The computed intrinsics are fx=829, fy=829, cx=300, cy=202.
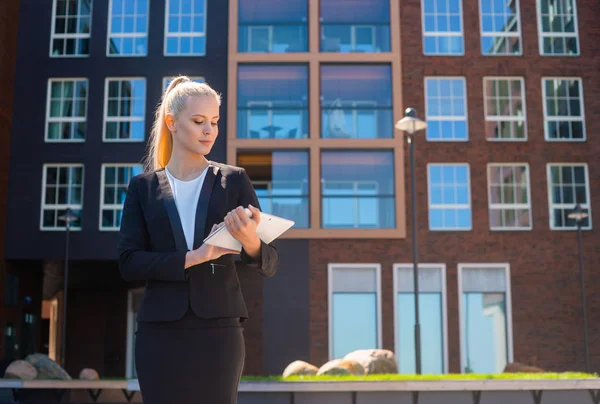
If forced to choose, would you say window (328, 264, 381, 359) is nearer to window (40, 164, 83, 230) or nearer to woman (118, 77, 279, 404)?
window (40, 164, 83, 230)

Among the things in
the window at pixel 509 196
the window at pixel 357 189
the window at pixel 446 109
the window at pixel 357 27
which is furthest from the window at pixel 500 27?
the window at pixel 357 189

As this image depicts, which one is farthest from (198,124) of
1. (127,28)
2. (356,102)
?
(127,28)

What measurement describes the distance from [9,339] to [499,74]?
20.1 metres

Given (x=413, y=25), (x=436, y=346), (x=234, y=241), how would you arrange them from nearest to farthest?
1. (x=234, y=241)
2. (x=436, y=346)
3. (x=413, y=25)

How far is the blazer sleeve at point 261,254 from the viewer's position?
2.55 meters

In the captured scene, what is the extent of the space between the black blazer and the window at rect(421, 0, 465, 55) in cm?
2875

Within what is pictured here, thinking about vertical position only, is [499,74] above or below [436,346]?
above

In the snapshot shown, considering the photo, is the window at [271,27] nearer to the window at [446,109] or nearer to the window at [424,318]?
the window at [446,109]

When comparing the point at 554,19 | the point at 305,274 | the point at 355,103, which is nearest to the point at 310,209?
the point at 305,274

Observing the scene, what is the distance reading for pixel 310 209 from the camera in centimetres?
2875

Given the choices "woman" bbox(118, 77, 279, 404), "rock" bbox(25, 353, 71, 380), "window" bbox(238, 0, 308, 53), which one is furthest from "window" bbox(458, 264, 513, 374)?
"woman" bbox(118, 77, 279, 404)

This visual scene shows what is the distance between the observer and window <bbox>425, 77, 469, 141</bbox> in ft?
98.5

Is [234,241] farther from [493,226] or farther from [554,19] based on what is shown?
[554,19]

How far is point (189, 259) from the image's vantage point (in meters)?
2.51
